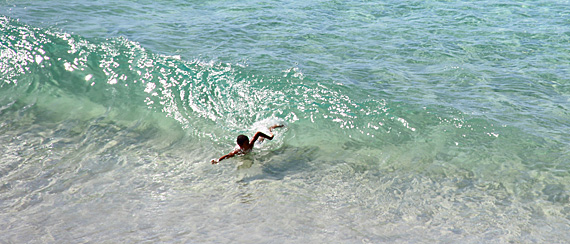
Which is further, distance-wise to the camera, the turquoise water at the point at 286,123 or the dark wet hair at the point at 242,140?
the dark wet hair at the point at 242,140

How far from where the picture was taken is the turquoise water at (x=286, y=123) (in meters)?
5.78

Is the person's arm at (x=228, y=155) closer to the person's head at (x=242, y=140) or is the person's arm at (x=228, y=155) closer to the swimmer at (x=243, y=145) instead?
the swimmer at (x=243, y=145)

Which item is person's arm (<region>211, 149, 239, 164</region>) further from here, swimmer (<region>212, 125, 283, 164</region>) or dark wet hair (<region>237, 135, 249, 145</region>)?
dark wet hair (<region>237, 135, 249, 145</region>)

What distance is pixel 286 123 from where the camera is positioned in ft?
28.5

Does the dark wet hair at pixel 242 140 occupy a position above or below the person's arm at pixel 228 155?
above

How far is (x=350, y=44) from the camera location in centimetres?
1205

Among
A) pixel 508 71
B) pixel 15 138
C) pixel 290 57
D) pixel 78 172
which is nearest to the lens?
pixel 78 172

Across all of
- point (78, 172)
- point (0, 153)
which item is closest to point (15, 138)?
point (0, 153)

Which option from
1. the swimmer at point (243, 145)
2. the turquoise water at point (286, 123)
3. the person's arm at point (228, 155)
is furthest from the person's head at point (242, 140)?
the turquoise water at point (286, 123)

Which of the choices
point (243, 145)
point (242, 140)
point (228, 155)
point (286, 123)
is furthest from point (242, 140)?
point (286, 123)

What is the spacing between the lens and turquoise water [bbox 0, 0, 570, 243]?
5.78m

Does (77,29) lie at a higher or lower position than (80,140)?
higher

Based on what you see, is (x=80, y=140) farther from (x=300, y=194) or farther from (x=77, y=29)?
(x=77, y=29)

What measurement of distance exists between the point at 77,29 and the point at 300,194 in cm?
892
